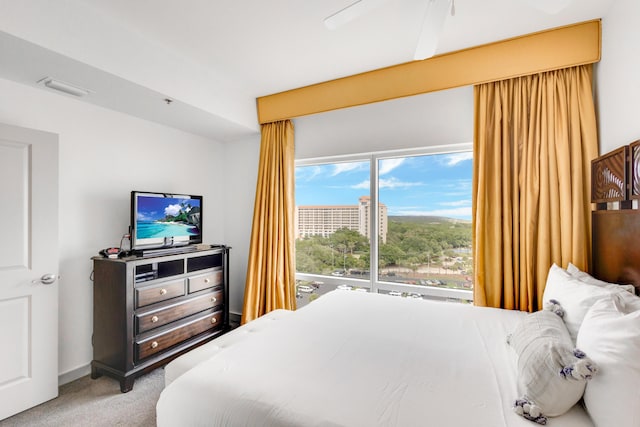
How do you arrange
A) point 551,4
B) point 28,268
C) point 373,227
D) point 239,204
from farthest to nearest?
point 239,204 → point 373,227 → point 28,268 → point 551,4

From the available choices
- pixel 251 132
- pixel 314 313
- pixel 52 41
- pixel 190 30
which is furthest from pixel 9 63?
pixel 314 313

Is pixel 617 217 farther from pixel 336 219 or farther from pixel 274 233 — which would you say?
pixel 274 233

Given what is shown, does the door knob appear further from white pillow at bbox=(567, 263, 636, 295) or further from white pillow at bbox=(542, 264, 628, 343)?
white pillow at bbox=(567, 263, 636, 295)

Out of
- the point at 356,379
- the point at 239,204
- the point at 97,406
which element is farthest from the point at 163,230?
the point at 356,379

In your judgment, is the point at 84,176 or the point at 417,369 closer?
the point at 417,369

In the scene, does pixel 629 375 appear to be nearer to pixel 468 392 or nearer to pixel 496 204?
pixel 468 392

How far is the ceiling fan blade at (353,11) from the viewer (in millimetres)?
1494

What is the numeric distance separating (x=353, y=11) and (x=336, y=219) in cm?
207

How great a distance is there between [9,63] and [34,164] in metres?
0.65

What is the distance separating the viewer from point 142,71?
2.17m

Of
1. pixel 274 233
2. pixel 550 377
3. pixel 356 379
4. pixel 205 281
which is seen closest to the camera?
pixel 550 377

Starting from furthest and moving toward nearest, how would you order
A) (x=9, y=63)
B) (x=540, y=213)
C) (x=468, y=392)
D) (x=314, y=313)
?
(x=540, y=213) → (x=314, y=313) → (x=9, y=63) → (x=468, y=392)

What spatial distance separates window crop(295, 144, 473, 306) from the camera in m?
2.68

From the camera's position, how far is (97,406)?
2.03 m
